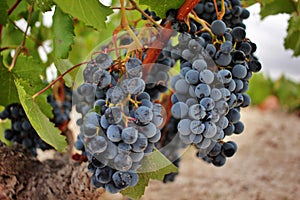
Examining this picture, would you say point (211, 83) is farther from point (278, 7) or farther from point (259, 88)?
point (259, 88)

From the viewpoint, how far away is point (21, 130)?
1.20 meters

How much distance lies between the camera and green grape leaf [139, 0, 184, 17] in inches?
33.0

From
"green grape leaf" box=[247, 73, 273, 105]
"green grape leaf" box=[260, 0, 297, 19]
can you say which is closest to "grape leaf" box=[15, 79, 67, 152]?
"green grape leaf" box=[260, 0, 297, 19]

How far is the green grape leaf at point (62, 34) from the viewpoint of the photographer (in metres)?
0.88

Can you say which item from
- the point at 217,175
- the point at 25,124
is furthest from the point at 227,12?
the point at 217,175

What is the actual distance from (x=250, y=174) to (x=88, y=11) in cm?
152

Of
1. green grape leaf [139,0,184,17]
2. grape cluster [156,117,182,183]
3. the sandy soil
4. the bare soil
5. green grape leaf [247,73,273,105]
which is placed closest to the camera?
green grape leaf [139,0,184,17]

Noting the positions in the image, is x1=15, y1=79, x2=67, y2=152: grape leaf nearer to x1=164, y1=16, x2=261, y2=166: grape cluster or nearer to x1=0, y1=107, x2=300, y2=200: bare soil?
x1=0, y1=107, x2=300, y2=200: bare soil

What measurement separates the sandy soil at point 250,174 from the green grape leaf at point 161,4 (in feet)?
3.48

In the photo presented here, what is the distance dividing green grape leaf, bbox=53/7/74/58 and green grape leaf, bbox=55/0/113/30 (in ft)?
0.30

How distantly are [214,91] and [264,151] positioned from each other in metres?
1.89

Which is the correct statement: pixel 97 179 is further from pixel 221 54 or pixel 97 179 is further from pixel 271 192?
pixel 271 192

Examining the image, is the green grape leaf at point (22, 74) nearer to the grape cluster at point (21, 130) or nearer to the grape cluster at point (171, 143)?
the grape cluster at point (21, 130)

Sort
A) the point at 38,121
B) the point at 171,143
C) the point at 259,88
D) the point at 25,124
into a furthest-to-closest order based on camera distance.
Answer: the point at 259,88
the point at 171,143
the point at 25,124
the point at 38,121
